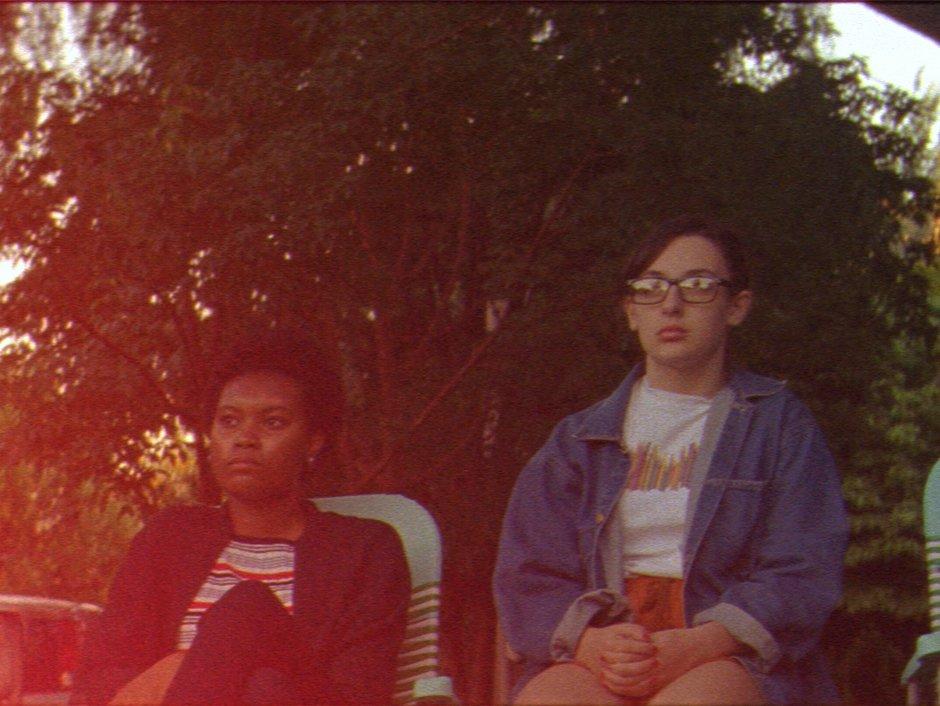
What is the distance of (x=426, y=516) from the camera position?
3367mm

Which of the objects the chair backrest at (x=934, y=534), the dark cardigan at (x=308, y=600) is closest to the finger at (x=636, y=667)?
the dark cardigan at (x=308, y=600)

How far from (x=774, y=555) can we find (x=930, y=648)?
1.66 feet

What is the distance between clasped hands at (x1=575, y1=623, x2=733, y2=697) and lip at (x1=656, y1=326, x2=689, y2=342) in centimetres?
59

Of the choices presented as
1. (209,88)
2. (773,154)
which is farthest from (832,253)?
(209,88)

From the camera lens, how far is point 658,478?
3045 mm

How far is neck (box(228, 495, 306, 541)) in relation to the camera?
3.24 meters

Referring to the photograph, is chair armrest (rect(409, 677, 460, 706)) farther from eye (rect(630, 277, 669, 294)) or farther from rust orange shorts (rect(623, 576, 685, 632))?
eye (rect(630, 277, 669, 294))

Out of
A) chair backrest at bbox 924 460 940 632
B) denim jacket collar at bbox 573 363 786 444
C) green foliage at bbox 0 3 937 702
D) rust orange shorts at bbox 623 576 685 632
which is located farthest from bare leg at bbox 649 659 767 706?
green foliage at bbox 0 3 937 702

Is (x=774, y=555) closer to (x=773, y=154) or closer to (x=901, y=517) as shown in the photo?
(x=773, y=154)

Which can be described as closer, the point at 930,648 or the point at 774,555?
the point at 774,555

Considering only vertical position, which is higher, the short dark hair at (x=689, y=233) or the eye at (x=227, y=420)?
the short dark hair at (x=689, y=233)

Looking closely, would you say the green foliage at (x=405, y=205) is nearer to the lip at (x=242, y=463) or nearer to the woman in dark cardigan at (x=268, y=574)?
the woman in dark cardigan at (x=268, y=574)

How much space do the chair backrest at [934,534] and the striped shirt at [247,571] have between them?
4.60 feet

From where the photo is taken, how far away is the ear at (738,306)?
3.13m
